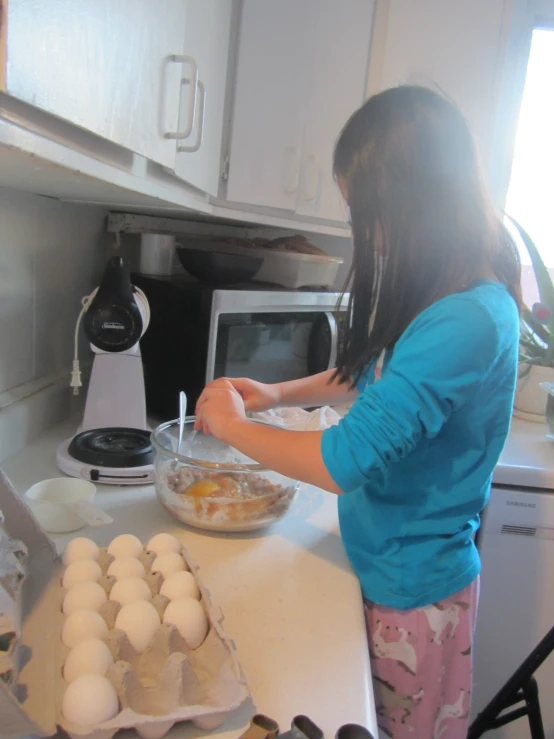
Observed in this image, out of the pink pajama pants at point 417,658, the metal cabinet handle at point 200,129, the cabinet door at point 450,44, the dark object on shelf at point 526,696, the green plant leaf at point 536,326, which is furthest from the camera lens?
the green plant leaf at point 536,326

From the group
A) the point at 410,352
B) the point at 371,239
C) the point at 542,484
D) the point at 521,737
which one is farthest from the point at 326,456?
the point at 521,737

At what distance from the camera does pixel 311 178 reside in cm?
156

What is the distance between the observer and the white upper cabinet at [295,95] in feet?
4.37

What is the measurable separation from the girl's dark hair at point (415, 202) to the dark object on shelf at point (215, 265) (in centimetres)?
52

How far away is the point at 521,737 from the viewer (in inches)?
54.8

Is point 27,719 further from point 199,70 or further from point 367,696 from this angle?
point 199,70

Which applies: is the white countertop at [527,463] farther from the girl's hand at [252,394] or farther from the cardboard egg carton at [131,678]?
the cardboard egg carton at [131,678]

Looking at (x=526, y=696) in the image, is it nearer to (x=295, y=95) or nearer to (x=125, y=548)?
(x=125, y=548)

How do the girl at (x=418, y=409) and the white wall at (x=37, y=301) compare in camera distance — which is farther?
the white wall at (x=37, y=301)

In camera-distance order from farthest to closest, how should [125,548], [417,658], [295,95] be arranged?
[295,95] < [417,658] < [125,548]

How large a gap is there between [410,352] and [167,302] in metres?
0.73

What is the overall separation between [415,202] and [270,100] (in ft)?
2.65

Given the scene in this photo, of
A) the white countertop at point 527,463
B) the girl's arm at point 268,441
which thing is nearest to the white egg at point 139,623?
the girl's arm at point 268,441

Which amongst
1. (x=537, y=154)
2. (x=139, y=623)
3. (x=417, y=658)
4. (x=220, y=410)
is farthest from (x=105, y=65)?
(x=537, y=154)
